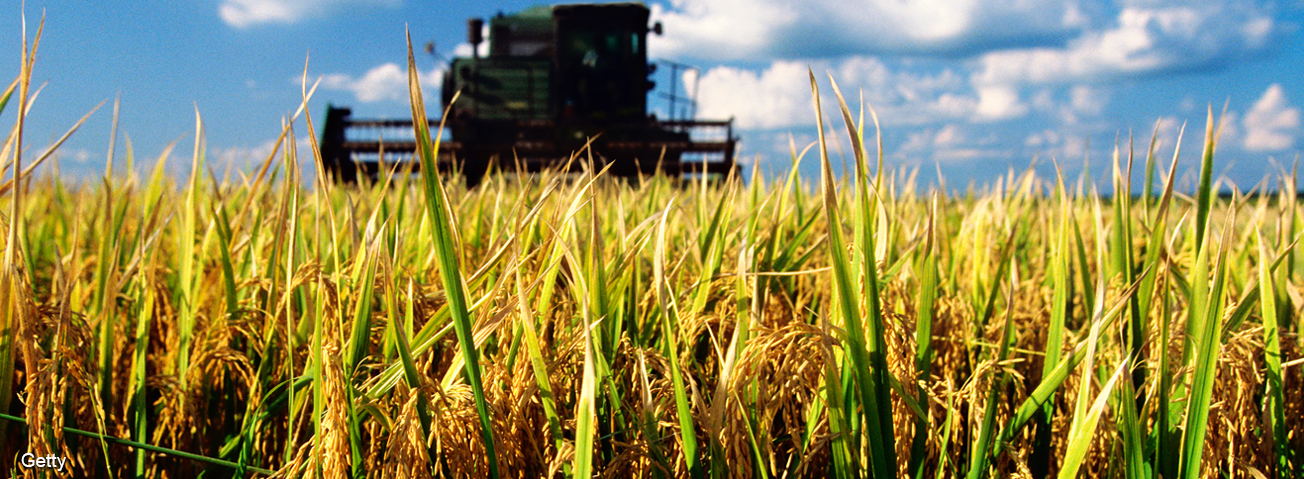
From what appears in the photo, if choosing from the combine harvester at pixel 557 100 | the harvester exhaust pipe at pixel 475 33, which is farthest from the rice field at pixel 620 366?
the harvester exhaust pipe at pixel 475 33

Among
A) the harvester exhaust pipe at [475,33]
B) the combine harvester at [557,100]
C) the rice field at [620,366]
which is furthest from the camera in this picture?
the harvester exhaust pipe at [475,33]

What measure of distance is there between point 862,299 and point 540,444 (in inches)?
13.4

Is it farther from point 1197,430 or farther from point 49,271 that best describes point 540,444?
point 49,271

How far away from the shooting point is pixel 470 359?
0.56 metres

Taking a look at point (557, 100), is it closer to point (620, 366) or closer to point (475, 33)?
point (475, 33)

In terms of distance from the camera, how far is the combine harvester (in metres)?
8.02

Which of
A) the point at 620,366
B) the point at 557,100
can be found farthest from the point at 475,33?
the point at 620,366

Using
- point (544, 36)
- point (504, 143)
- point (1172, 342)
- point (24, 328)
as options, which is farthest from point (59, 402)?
point (544, 36)

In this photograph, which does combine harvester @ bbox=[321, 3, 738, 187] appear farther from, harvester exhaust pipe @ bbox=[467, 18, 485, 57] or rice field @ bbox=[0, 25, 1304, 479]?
rice field @ bbox=[0, 25, 1304, 479]

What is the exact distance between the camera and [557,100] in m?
9.38

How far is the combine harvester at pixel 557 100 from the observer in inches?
316

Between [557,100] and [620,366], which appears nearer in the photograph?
[620,366]

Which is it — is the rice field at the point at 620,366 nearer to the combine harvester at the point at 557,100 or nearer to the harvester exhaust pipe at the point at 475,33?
the combine harvester at the point at 557,100

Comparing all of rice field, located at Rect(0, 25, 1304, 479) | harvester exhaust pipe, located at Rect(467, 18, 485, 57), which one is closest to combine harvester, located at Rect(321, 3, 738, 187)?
harvester exhaust pipe, located at Rect(467, 18, 485, 57)
